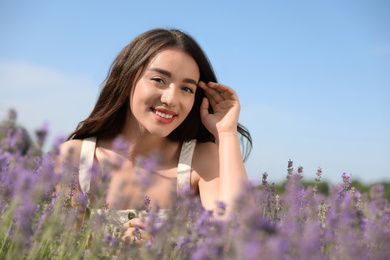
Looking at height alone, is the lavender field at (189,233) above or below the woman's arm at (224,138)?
below

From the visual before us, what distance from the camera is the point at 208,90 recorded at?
344cm

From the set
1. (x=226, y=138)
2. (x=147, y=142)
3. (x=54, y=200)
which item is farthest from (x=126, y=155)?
(x=54, y=200)

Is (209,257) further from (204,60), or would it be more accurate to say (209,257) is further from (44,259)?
(204,60)

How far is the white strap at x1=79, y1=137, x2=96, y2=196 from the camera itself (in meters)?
3.21

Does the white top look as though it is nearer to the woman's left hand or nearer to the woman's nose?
the woman's left hand

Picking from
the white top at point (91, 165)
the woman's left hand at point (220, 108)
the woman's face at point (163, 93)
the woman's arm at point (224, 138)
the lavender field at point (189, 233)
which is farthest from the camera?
the woman's left hand at point (220, 108)

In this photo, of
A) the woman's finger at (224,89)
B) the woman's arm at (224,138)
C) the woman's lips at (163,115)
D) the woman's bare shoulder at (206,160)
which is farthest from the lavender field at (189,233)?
the woman's finger at (224,89)

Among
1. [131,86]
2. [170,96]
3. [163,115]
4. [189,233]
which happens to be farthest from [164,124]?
[189,233]

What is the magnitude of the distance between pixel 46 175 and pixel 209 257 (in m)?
0.80

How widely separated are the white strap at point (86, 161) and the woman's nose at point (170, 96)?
2.56 ft

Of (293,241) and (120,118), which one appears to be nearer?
(293,241)

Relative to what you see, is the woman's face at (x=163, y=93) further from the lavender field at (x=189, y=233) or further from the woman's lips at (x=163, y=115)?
the lavender field at (x=189, y=233)

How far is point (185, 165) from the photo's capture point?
341 cm

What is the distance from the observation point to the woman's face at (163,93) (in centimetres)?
298
